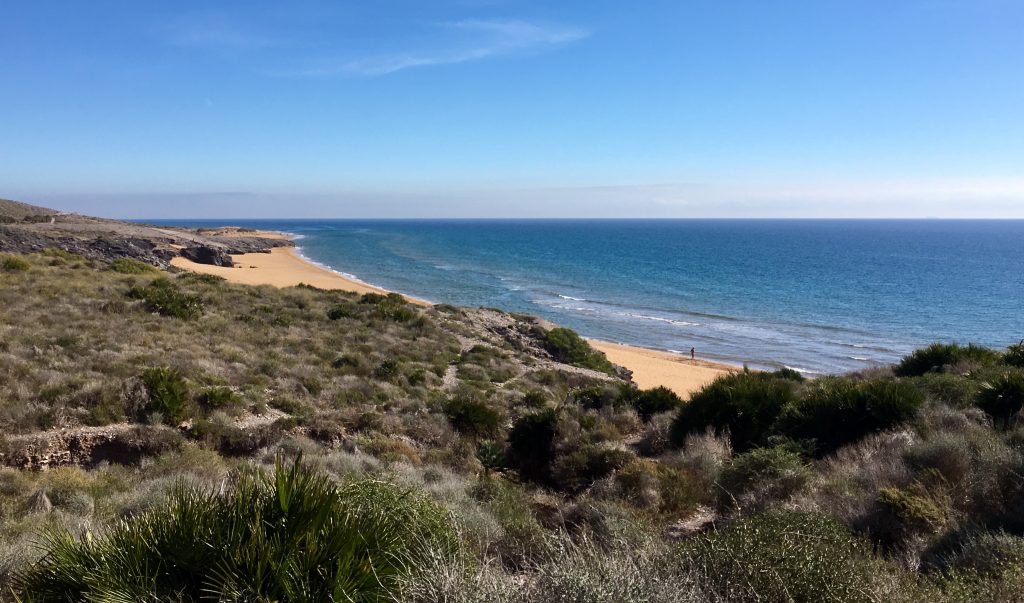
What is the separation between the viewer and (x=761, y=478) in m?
7.10

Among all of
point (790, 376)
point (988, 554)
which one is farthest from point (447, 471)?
point (790, 376)

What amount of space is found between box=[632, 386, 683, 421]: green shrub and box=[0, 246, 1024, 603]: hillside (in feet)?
0.35

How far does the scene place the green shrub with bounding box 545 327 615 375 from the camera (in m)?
23.2

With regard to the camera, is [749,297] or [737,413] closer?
[737,413]

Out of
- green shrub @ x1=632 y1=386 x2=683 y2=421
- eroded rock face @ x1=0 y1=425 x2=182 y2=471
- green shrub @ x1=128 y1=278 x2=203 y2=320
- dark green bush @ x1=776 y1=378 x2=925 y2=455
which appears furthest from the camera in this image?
green shrub @ x1=128 y1=278 x2=203 y2=320

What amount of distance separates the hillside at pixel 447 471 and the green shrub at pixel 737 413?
0.05 meters

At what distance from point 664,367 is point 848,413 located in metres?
17.9

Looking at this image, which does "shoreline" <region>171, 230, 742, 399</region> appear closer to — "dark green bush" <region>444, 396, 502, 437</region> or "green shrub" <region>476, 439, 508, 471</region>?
"dark green bush" <region>444, 396, 502, 437</region>

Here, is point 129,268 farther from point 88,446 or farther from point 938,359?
point 938,359

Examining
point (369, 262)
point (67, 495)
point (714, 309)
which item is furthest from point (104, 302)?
point (369, 262)

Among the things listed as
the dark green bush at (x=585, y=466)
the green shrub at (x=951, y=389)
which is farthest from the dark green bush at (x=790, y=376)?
the dark green bush at (x=585, y=466)

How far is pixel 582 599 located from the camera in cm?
321

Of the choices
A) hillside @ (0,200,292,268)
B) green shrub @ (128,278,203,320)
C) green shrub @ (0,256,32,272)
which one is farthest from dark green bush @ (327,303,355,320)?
hillside @ (0,200,292,268)

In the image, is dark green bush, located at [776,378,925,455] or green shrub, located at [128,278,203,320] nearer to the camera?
dark green bush, located at [776,378,925,455]
